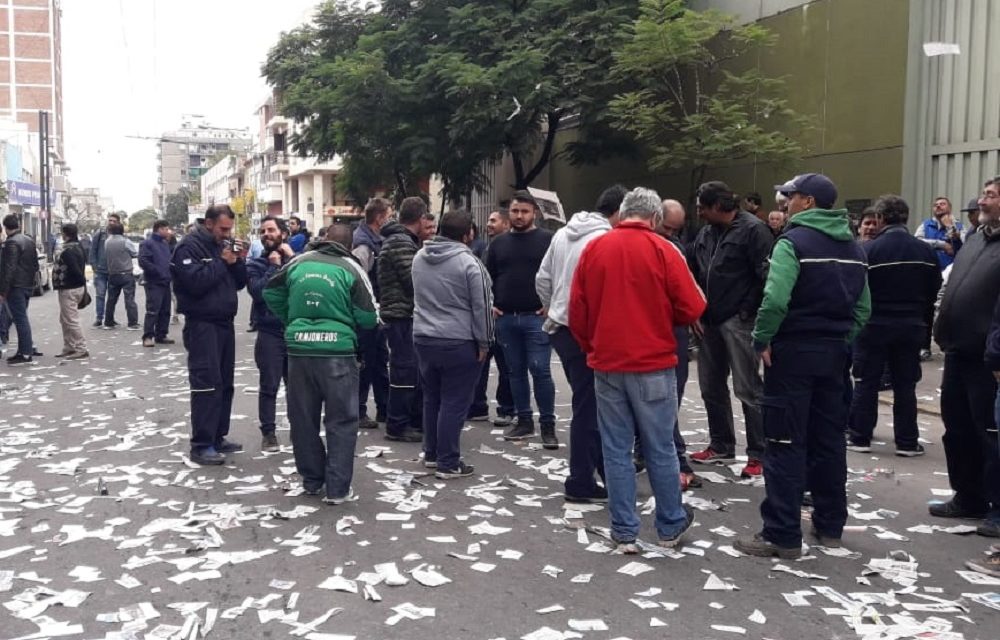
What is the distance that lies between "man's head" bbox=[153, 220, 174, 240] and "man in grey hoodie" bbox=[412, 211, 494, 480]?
9380 millimetres

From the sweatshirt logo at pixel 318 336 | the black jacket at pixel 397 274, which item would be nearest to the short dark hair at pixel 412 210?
the black jacket at pixel 397 274

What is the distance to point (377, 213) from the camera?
29.8ft

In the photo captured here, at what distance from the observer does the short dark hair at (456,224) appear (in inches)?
287

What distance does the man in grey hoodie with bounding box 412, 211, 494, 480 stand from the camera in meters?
7.14

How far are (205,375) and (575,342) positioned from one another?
313cm

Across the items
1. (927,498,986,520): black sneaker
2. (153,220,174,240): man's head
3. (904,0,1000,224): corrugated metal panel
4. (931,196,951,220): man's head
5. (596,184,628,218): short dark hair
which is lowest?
(927,498,986,520): black sneaker

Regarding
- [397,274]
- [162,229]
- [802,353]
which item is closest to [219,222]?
A: [397,274]

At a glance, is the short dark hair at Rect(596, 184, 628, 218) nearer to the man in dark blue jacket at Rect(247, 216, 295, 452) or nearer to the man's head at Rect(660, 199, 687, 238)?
the man's head at Rect(660, 199, 687, 238)

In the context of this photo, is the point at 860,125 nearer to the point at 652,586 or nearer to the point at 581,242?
the point at 581,242

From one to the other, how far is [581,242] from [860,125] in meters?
11.1

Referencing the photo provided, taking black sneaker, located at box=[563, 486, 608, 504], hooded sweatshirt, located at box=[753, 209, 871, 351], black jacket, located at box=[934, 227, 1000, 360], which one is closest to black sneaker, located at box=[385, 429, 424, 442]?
black sneaker, located at box=[563, 486, 608, 504]

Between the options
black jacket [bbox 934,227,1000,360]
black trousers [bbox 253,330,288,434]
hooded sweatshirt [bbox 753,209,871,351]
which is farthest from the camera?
black trousers [bbox 253,330,288,434]

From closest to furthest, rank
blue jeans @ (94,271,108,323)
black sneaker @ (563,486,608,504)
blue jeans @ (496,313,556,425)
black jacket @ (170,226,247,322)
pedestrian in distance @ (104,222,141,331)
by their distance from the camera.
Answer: black sneaker @ (563,486,608,504) → black jacket @ (170,226,247,322) → blue jeans @ (496,313,556,425) → pedestrian in distance @ (104,222,141,331) → blue jeans @ (94,271,108,323)

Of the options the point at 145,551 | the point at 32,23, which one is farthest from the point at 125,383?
the point at 32,23
